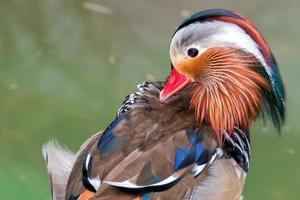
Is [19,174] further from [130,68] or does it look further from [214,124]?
[214,124]

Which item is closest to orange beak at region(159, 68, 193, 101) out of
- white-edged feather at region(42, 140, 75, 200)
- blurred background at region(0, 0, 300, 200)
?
white-edged feather at region(42, 140, 75, 200)

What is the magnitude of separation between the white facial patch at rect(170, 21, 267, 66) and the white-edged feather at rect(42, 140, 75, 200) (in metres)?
0.35

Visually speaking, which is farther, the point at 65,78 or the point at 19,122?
the point at 65,78

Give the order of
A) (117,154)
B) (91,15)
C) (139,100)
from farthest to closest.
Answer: (91,15) → (139,100) → (117,154)

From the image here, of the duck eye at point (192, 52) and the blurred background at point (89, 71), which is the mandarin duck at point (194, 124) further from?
the blurred background at point (89, 71)

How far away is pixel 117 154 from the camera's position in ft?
4.83

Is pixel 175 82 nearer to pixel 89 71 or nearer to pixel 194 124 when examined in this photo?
pixel 194 124

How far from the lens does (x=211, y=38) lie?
1.48m

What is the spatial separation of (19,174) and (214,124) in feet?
2.67

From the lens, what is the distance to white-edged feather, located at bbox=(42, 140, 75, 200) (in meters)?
1.60

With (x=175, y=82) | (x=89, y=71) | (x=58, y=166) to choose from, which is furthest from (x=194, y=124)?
(x=89, y=71)

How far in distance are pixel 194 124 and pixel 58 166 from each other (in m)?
0.33

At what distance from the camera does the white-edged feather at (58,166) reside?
1600mm

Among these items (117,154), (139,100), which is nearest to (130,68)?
(139,100)
